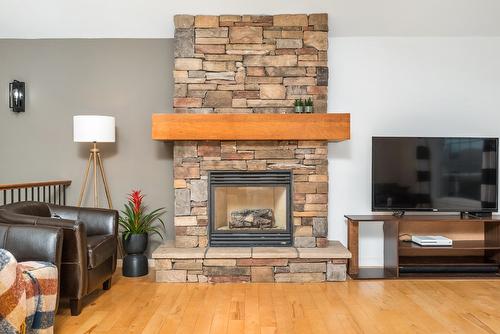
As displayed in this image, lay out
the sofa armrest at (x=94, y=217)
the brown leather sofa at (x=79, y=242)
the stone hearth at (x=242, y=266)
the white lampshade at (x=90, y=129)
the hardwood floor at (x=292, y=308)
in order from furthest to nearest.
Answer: the white lampshade at (x=90, y=129) → the stone hearth at (x=242, y=266) → the sofa armrest at (x=94, y=217) → the brown leather sofa at (x=79, y=242) → the hardwood floor at (x=292, y=308)

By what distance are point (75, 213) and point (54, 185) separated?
841mm

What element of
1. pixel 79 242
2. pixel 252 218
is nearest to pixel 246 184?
pixel 252 218

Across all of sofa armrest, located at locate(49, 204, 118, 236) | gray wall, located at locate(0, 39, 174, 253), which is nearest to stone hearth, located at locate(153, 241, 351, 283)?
sofa armrest, located at locate(49, 204, 118, 236)

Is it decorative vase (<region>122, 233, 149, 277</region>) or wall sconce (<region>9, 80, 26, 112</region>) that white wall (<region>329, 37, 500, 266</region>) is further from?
wall sconce (<region>9, 80, 26, 112</region>)

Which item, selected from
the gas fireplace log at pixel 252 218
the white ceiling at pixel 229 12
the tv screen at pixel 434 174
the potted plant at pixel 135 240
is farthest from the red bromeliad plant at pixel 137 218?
the tv screen at pixel 434 174

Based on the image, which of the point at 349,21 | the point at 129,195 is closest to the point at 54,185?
the point at 129,195

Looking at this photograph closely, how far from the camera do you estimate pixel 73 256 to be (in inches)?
120

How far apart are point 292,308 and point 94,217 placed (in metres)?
1.93

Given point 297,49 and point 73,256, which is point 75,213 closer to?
point 73,256

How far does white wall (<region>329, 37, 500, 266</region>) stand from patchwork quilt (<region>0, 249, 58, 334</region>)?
294cm

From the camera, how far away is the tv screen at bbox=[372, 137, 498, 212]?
4.22 metres

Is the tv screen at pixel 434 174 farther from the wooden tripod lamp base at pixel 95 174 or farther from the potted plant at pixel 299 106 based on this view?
the wooden tripod lamp base at pixel 95 174

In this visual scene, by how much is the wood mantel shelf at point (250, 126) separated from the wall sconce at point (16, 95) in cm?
174

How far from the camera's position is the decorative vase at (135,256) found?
13.4 feet
